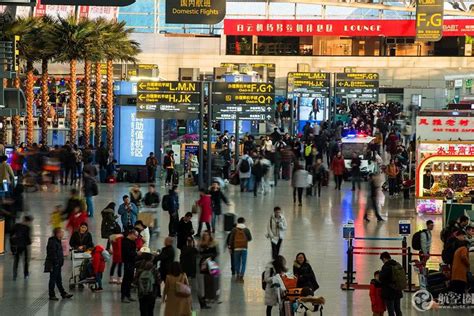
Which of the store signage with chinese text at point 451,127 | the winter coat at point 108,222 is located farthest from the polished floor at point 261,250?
the store signage with chinese text at point 451,127

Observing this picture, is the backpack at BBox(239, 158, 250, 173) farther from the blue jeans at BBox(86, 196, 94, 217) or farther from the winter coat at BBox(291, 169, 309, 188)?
the blue jeans at BBox(86, 196, 94, 217)

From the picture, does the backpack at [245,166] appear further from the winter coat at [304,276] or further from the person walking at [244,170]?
the winter coat at [304,276]

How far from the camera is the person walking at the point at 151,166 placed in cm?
4022

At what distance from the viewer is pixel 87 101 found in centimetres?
4825

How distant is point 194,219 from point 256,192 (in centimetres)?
707

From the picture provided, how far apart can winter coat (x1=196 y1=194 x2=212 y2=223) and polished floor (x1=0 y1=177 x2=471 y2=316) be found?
2.00 feet

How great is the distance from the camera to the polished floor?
1873 cm

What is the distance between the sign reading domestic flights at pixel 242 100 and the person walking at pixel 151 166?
250cm

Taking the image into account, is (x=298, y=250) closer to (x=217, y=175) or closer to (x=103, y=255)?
(x=103, y=255)

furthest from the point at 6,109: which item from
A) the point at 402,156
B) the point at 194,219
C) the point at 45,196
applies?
the point at 402,156

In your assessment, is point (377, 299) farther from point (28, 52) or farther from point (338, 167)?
point (28, 52)

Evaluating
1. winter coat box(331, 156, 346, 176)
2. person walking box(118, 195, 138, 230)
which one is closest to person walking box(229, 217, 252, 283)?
person walking box(118, 195, 138, 230)

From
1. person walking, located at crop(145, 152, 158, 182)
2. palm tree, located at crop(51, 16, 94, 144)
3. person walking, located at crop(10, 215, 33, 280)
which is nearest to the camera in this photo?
person walking, located at crop(10, 215, 33, 280)

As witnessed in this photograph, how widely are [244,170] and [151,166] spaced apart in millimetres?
3947
